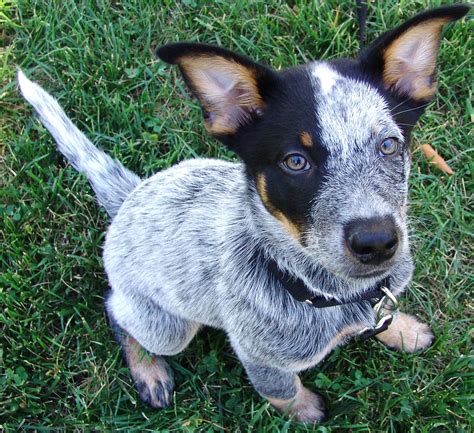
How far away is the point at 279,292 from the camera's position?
2994mm

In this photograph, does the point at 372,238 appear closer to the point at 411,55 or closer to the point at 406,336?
the point at 411,55

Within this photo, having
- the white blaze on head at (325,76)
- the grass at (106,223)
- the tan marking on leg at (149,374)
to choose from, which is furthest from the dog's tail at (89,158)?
the white blaze on head at (325,76)

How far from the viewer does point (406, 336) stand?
376 centimetres

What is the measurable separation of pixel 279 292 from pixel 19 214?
2.12 meters

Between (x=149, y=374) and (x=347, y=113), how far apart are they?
85.0 inches

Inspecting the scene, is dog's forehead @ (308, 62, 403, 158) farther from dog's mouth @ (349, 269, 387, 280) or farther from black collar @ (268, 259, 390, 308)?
black collar @ (268, 259, 390, 308)

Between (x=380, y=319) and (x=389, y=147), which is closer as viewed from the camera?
(x=389, y=147)

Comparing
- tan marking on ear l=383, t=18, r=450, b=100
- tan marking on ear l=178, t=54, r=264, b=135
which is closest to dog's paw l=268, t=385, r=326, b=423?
tan marking on ear l=178, t=54, r=264, b=135

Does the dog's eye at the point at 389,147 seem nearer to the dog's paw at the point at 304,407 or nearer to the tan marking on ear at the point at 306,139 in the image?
the tan marking on ear at the point at 306,139

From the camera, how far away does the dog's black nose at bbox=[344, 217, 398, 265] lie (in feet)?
7.47

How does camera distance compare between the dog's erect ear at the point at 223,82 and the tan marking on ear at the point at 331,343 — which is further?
the tan marking on ear at the point at 331,343

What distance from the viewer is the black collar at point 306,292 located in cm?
292

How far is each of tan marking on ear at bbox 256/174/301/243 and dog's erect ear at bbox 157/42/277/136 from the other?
0.90ft

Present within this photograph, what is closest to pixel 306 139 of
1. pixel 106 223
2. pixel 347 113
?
pixel 347 113
